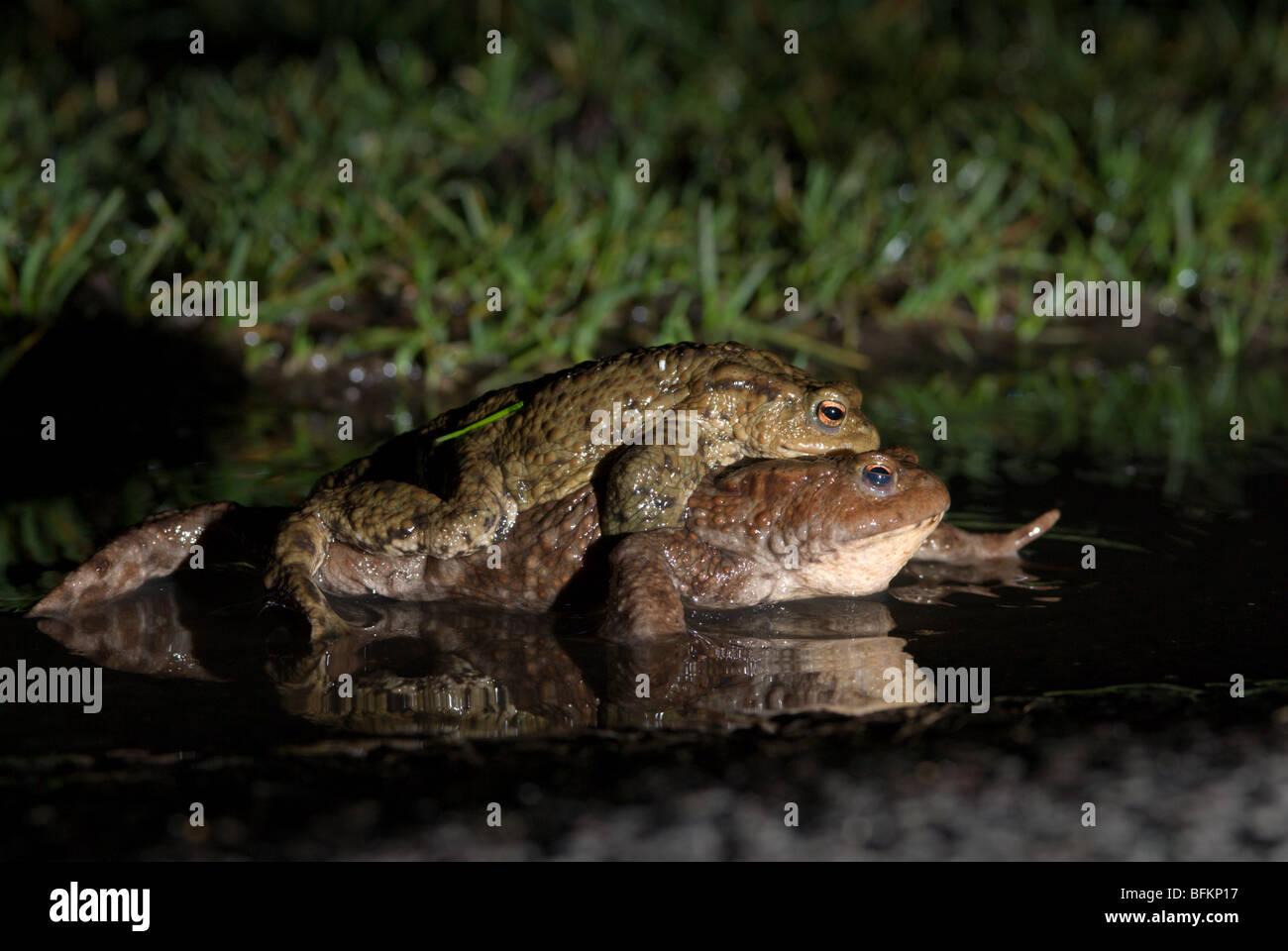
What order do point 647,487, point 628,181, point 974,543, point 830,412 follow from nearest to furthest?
point 647,487
point 830,412
point 974,543
point 628,181

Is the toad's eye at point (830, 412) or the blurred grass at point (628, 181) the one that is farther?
the blurred grass at point (628, 181)

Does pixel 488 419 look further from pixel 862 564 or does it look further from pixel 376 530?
pixel 862 564

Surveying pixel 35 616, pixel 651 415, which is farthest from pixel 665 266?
pixel 35 616

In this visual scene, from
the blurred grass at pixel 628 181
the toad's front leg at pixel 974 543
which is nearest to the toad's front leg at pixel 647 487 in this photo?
the toad's front leg at pixel 974 543

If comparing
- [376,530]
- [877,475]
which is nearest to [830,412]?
[877,475]

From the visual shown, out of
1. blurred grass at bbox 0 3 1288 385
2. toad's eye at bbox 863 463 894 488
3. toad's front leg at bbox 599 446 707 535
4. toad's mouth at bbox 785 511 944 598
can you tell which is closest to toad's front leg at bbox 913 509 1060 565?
toad's mouth at bbox 785 511 944 598

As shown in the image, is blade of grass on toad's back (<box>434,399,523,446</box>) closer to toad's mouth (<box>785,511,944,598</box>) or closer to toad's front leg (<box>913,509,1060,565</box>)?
toad's mouth (<box>785,511,944,598</box>)

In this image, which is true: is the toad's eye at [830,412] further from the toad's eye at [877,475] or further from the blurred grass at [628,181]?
the blurred grass at [628,181]
